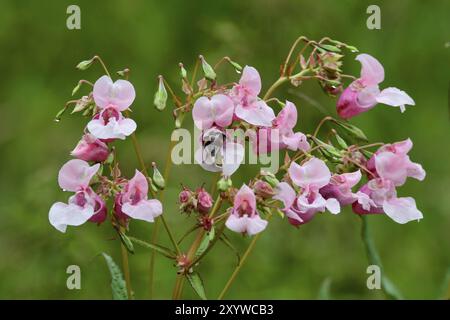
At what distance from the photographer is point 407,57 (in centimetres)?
431

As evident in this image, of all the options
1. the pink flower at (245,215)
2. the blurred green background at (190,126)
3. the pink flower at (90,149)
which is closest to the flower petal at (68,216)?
the pink flower at (90,149)

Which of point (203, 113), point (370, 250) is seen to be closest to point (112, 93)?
point (203, 113)

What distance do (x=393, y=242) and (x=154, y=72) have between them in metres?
1.33

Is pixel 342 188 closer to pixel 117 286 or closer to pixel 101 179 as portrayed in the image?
pixel 101 179

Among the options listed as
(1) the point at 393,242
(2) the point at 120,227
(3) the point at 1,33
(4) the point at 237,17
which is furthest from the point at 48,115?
(2) the point at 120,227

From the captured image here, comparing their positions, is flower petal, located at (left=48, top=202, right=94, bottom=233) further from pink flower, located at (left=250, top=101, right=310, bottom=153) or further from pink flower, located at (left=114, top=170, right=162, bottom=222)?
pink flower, located at (left=250, top=101, right=310, bottom=153)

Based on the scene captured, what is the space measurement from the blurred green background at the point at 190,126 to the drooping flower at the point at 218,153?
4.28 ft

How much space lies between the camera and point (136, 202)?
224 centimetres

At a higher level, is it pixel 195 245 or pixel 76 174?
pixel 76 174

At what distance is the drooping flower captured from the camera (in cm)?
218

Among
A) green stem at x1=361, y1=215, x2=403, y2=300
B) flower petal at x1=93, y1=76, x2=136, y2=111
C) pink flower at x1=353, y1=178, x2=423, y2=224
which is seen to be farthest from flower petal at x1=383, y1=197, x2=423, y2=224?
flower petal at x1=93, y1=76, x2=136, y2=111

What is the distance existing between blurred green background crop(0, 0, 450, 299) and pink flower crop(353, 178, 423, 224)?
4.12 feet

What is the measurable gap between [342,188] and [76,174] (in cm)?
66
